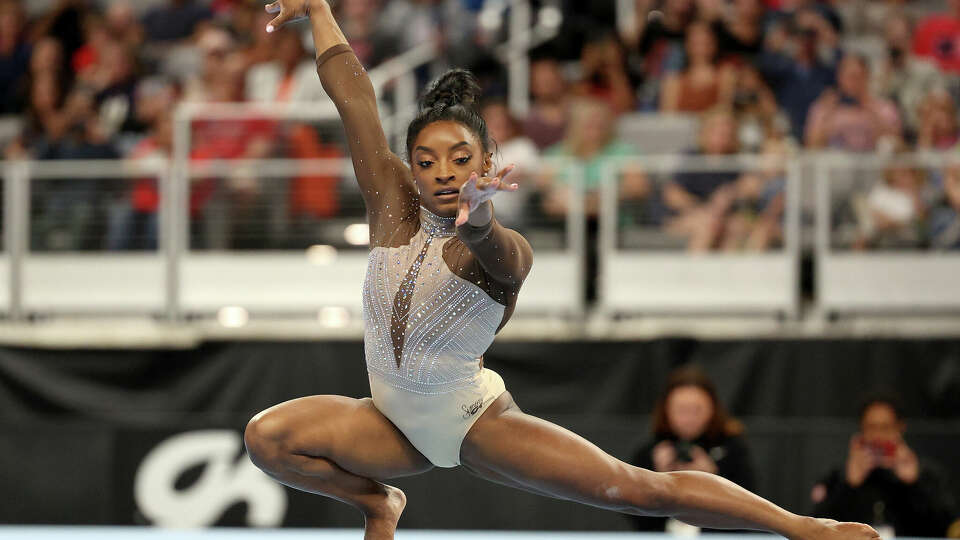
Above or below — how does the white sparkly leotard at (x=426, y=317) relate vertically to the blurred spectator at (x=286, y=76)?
below

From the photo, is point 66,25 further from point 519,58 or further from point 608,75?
point 608,75

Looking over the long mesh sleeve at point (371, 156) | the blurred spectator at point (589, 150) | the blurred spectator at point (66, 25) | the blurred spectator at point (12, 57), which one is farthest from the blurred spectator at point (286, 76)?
the long mesh sleeve at point (371, 156)

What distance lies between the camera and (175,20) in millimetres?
10109

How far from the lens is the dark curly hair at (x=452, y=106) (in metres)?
3.36

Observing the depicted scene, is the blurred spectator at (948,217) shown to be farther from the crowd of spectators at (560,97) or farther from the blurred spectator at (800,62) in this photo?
the blurred spectator at (800,62)

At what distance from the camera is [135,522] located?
6574mm

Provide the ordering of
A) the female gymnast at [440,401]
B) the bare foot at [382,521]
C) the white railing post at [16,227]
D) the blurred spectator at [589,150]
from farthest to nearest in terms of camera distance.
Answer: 1. the white railing post at [16,227]
2. the blurred spectator at [589,150]
3. the bare foot at [382,521]
4. the female gymnast at [440,401]

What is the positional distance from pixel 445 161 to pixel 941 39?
6417 mm

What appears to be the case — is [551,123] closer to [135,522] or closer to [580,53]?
[580,53]

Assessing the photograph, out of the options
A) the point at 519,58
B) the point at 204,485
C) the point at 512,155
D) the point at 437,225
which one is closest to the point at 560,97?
the point at 519,58

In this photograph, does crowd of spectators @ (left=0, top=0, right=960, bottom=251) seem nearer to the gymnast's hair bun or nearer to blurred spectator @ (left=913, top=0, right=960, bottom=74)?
blurred spectator @ (left=913, top=0, right=960, bottom=74)

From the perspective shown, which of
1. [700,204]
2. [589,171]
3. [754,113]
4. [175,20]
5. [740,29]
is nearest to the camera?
[700,204]

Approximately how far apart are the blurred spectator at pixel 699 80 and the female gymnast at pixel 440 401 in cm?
469

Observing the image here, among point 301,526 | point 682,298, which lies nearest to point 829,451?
point 682,298
